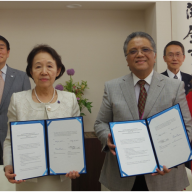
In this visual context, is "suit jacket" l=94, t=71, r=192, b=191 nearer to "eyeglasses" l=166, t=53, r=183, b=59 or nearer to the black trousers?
the black trousers

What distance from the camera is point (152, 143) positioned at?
1405 millimetres

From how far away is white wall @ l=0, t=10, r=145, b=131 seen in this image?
4809 millimetres

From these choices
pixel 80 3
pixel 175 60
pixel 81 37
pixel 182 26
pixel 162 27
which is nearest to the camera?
pixel 175 60

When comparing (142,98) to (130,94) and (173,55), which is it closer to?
(130,94)

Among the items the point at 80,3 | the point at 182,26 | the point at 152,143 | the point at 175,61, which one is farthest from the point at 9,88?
the point at 182,26

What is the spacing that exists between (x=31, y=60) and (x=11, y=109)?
1.11 ft

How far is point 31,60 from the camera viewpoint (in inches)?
62.4

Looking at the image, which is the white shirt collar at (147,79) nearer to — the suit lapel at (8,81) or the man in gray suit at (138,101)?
the man in gray suit at (138,101)

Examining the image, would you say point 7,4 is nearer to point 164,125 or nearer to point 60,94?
point 60,94

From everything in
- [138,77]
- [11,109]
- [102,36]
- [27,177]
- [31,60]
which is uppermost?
[102,36]

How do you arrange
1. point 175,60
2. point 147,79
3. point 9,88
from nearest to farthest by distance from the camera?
point 147,79
point 9,88
point 175,60

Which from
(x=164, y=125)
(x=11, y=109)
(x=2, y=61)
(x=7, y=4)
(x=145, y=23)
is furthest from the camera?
(x=145, y=23)

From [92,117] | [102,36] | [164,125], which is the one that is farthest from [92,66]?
[164,125]

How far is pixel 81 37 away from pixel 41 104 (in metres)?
3.56
